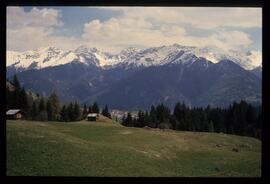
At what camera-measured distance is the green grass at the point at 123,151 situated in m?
6.77

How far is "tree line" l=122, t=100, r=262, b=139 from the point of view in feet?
22.9

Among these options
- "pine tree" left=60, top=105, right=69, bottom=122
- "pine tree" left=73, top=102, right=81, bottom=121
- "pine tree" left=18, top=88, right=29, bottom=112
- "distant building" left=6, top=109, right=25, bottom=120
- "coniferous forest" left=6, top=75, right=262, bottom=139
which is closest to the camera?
"distant building" left=6, top=109, right=25, bottom=120

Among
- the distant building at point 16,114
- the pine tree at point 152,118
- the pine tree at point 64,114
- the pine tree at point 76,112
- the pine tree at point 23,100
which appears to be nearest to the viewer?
the distant building at point 16,114

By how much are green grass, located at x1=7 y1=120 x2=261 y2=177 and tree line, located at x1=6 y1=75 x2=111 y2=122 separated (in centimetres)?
20

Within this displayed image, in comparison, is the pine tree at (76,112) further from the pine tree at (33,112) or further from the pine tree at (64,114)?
the pine tree at (33,112)

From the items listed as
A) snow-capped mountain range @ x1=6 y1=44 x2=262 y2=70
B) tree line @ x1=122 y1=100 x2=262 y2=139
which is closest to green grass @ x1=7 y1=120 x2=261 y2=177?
tree line @ x1=122 y1=100 x2=262 y2=139

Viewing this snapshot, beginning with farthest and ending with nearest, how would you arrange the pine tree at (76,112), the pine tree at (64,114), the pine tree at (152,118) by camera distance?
the pine tree at (152,118), the pine tree at (64,114), the pine tree at (76,112)

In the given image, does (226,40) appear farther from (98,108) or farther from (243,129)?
(98,108)

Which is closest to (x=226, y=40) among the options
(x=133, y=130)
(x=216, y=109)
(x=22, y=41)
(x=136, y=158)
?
(x=216, y=109)

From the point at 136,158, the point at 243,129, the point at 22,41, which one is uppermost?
the point at 22,41

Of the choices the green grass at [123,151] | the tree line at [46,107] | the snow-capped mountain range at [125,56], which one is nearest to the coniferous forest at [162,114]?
the tree line at [46,107]

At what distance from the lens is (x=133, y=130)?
735 cm

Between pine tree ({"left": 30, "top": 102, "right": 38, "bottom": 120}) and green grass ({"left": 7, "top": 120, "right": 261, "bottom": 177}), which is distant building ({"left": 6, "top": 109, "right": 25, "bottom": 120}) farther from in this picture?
pine tree ({"left": 30, "top": 102, "right": 38, "bottom": 120})
